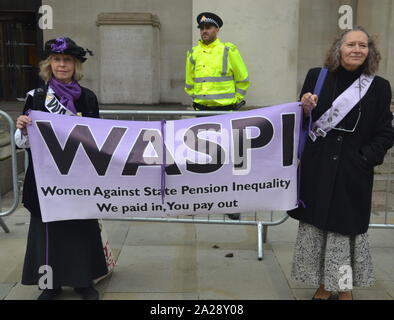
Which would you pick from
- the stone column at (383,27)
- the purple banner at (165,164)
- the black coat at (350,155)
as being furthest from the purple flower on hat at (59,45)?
the stone column at (383,27)

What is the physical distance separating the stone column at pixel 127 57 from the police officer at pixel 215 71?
21.9 ft

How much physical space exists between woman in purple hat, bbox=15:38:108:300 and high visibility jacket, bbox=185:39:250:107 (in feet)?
7.06

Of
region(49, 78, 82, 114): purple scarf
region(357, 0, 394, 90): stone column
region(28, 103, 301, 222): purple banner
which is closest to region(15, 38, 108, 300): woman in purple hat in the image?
region(49, 78, 82, 114): purple scarf

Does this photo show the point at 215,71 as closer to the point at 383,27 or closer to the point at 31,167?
the point at 31,167

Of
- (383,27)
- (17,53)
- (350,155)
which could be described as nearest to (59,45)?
(350,155)

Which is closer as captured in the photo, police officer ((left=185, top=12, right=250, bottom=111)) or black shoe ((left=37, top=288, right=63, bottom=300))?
black shoe ((left=37, top=288, right=63, bottom=300))

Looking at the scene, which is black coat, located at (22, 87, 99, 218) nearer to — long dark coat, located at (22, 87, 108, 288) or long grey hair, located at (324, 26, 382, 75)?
long dark coat, located at (22, 87, 108, 288)

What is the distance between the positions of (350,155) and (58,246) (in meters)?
2.14

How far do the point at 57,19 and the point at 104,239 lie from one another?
35.4ft

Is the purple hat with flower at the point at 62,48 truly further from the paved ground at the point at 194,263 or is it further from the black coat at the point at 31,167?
the paved ground at the point at 194,263

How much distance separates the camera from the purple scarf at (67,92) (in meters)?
3.23

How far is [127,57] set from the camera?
1175 centimetres

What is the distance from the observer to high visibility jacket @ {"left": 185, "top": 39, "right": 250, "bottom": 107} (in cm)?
532

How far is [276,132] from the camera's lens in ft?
11.2
